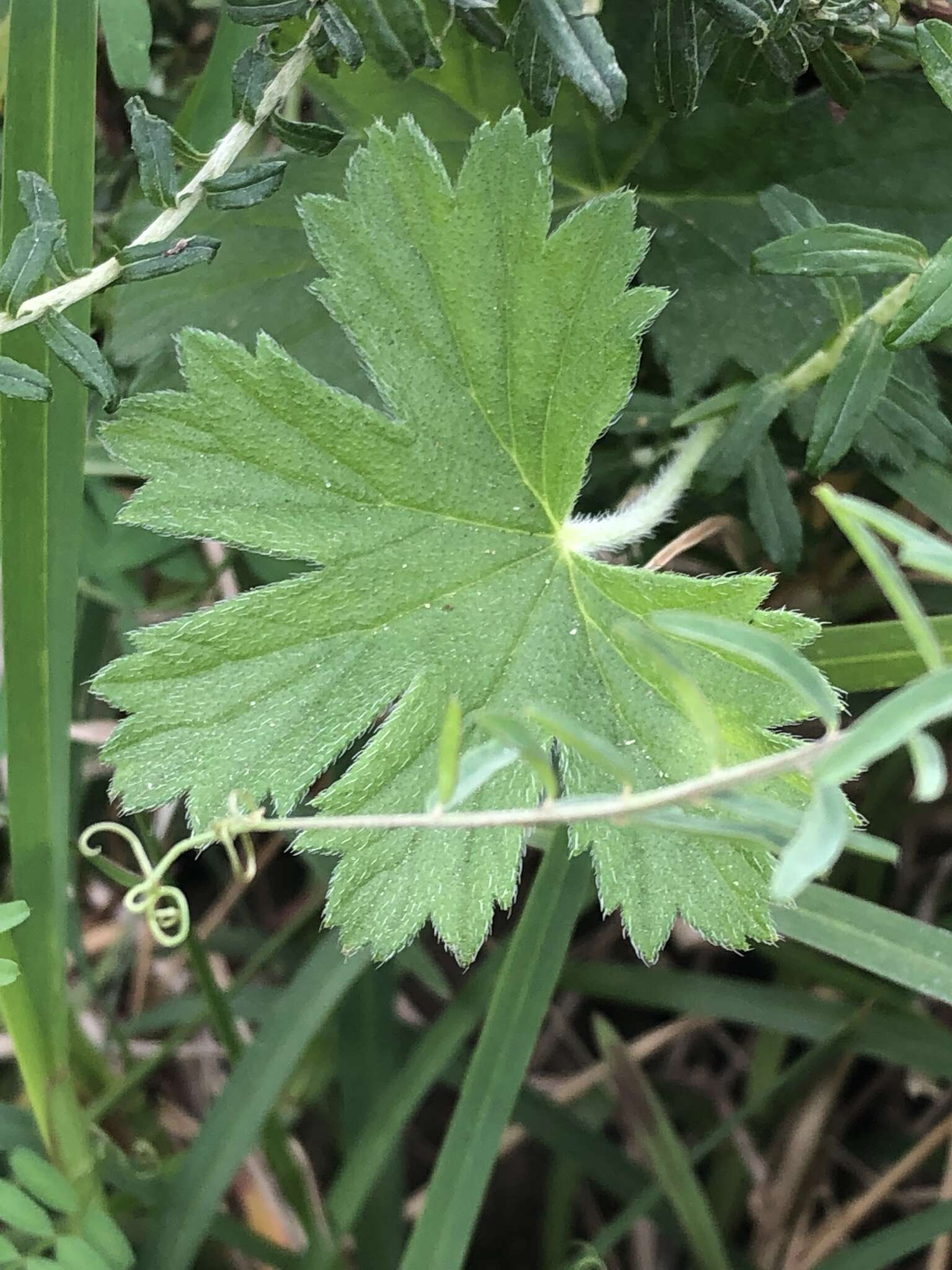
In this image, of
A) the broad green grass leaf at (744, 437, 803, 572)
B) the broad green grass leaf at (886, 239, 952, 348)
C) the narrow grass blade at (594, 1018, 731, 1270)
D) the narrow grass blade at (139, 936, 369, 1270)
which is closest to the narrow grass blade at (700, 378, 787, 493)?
the broad green grass leaf at (744, 437, 803, 572)

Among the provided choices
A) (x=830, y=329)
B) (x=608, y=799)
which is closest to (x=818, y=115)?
(x=830, y=329)

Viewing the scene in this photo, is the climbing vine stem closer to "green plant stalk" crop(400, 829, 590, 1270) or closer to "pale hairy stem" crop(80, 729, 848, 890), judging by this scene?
"pale hairy stem" crop(80, 729, 848, 890)

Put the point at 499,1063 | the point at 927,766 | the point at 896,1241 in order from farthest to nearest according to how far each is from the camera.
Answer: the point at 896,1241
the point at 499,1063
the point at 927,766

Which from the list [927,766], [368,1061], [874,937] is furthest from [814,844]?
[368,1061]

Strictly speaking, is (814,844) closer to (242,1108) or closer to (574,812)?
(574,812)

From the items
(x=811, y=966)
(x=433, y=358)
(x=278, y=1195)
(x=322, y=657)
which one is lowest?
(x=278, y=1195)

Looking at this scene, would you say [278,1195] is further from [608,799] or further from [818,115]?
[818,115]

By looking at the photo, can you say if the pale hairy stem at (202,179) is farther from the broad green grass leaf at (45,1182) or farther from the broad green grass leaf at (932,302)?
the broad green grass leaf at (45,1182)
